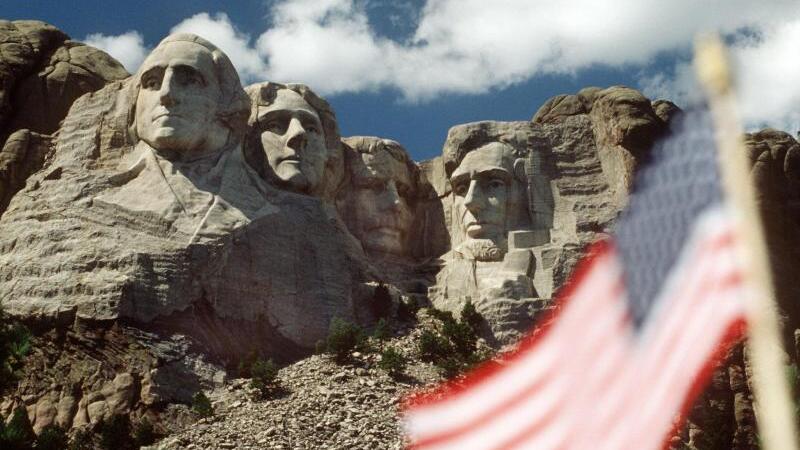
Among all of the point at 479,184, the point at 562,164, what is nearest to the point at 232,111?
the point at 479,184

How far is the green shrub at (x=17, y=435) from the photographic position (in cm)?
1330

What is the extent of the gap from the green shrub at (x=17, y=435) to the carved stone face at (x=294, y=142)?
20.3ft

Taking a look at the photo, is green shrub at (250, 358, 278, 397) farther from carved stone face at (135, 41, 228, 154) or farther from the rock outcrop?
the rock outcrop

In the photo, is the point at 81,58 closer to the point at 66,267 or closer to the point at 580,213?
the point at 66,267

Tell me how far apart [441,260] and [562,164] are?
2484mm

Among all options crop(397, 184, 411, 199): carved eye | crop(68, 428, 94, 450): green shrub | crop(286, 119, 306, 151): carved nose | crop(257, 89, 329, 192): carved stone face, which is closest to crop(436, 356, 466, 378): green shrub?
crop(257, 89, 329, 192): carved stone face

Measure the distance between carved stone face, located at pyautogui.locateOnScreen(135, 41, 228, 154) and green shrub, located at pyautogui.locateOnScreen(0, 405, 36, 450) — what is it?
5059mm

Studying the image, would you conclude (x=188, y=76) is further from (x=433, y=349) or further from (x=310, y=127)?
(x=433, y=349)

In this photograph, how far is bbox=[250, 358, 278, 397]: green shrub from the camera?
54.8 ft

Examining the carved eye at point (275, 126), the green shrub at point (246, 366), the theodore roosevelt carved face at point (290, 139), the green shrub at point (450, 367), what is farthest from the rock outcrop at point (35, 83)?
the green shrub at point (450, 367)

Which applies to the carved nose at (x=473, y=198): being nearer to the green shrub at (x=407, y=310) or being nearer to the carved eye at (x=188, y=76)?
the green shrub at (x=407, y=310)

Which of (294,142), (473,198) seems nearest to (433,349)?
(473,198)

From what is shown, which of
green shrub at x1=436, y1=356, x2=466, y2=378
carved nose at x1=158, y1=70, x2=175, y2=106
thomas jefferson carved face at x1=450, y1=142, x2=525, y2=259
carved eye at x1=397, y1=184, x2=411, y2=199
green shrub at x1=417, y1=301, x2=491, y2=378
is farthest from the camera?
carved eye at x1=397, y1=184, x2=411, y2=199

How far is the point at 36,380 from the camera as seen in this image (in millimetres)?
16719
